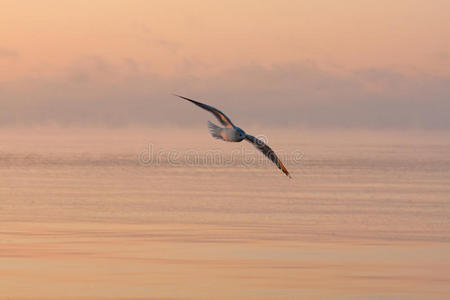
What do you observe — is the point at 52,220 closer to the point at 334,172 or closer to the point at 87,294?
the point at 87,294

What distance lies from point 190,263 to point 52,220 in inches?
399

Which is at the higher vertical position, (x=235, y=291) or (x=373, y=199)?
(x=373, y=199)

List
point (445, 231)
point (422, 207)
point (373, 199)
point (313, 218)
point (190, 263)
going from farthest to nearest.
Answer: point (373, 199), point (422, 207), point (313, 218), point (445, 231), point (190, 263)

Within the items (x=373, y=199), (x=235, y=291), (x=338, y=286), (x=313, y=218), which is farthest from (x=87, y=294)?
(x=373, y=199)

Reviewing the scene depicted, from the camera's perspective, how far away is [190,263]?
84.1 ft

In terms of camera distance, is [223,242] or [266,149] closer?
[266,149]

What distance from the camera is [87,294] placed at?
22.2 m

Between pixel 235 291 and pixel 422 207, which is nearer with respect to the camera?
pixel 235 291

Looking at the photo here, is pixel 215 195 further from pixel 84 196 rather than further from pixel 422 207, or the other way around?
pixel 422 207

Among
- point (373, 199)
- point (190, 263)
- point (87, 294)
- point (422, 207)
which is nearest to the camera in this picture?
point (87, 294)

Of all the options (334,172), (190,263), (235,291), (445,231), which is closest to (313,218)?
(445,231)

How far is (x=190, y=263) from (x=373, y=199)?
833 inches

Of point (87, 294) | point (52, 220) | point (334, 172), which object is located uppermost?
point (334, 172)

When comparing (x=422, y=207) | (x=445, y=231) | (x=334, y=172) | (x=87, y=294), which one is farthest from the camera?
(x=334, y=172)
